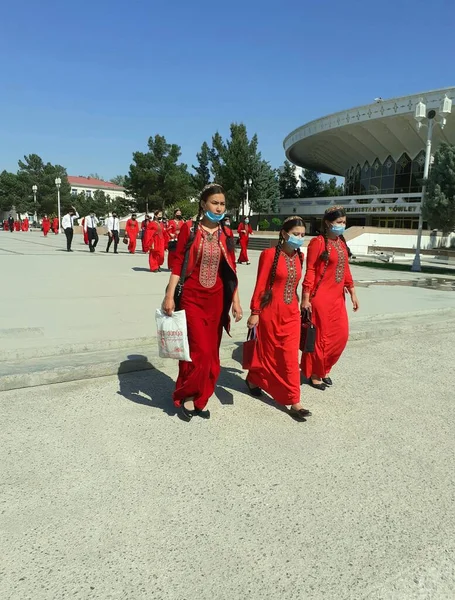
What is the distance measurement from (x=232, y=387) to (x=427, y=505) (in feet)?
7.56

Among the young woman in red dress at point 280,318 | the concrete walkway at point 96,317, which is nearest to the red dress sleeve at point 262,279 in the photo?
the young woman in red dress at point 280,318

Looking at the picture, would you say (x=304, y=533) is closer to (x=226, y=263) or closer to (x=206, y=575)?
(x=206, y=575)

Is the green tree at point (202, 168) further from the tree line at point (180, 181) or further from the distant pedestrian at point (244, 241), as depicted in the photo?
the distant pedestrian at point (244, 241)

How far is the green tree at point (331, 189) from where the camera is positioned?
213 ft

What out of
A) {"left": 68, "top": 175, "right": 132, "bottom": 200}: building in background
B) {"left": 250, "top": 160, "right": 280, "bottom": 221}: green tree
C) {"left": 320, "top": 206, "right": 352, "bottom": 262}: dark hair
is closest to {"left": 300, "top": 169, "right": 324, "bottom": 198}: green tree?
{"left": 250, "top": 160, "right": 280, "bottom": 221}: green tree

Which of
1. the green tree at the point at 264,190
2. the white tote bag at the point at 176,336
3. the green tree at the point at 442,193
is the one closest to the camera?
the white tote bag at the point at 176,336

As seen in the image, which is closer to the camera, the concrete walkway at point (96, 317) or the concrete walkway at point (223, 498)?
the concrete walkway at point (223, 498)

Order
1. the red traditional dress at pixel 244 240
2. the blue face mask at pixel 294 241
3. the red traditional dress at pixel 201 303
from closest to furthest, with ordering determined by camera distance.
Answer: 1. the red traditional dress at pixel 201 303
2. the blue face mask at pixel 294 241
3. the red traditional dress at pixel 244 240

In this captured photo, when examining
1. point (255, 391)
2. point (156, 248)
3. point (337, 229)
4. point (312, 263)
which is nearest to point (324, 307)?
point (312, 263)

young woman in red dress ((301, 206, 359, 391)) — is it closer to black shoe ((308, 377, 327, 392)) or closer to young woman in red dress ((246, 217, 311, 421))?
black shoe ((308, 377, 327, 392))

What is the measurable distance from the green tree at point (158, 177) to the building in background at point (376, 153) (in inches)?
533

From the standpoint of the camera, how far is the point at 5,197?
249 ft

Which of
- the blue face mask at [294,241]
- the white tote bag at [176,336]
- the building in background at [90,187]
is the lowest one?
the white tote bag at [176,336]

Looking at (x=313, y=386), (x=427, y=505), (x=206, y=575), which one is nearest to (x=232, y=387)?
(x=313, y=386)
